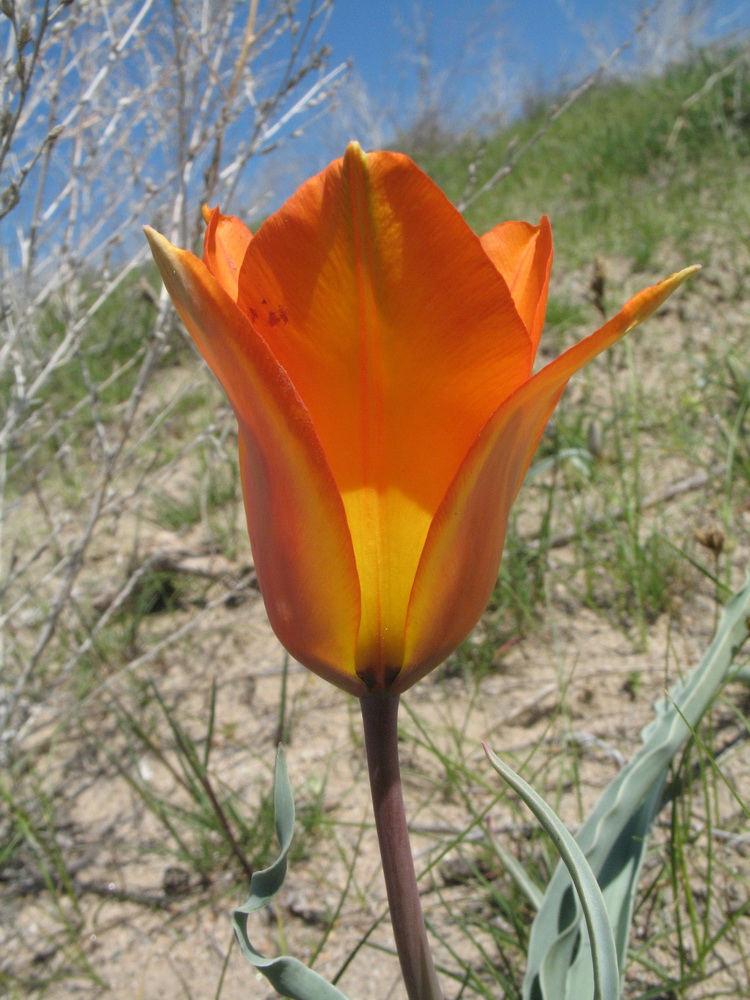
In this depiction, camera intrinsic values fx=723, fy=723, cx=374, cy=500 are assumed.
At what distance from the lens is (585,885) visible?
448 mm

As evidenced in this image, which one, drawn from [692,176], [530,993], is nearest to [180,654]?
[530,993]

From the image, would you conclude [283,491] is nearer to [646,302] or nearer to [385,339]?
[385,339]

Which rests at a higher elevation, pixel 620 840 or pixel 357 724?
pixel 357 724

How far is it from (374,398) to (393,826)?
0.29 metres

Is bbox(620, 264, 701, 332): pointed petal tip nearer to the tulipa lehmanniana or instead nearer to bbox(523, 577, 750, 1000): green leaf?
the tulipa lehmanniana

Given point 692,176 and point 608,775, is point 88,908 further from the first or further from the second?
point 692,176

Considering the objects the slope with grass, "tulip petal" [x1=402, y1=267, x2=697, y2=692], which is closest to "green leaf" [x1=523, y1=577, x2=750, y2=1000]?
the slope with grass

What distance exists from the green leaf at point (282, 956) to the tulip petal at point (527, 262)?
1.17 ft

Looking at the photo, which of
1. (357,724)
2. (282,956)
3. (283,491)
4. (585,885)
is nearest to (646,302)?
(283,491)

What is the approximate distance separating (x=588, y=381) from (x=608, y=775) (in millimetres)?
1538

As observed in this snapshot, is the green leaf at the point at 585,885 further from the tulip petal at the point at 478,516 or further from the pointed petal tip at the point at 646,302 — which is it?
the pointed petal tip at the point at 646,302

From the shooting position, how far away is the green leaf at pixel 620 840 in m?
0.61

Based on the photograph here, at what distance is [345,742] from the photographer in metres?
1.49

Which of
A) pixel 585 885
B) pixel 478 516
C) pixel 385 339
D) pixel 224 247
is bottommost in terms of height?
pixel 585 885
